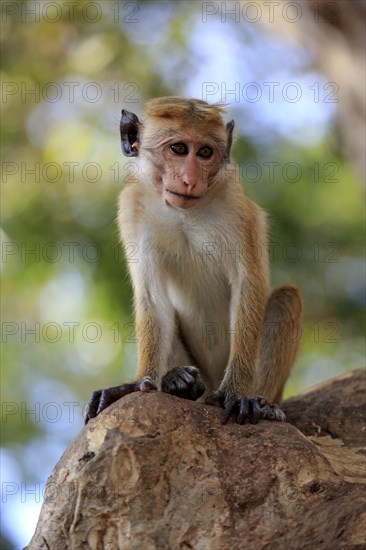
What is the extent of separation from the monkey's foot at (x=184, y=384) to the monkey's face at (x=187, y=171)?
1.64 m

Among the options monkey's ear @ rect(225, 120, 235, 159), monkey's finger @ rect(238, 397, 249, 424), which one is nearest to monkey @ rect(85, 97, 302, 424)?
monkey's ear @ rect(225, 120, 235, 159)

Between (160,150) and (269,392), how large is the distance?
276 centimetres

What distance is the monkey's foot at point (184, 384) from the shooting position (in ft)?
28.5

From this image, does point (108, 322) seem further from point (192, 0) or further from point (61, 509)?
point (61, 509)

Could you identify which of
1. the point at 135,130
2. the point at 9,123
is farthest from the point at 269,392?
the point at 9,123

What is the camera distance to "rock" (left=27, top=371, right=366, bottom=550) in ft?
23.7

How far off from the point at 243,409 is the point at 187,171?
238 cm

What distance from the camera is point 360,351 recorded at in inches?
719

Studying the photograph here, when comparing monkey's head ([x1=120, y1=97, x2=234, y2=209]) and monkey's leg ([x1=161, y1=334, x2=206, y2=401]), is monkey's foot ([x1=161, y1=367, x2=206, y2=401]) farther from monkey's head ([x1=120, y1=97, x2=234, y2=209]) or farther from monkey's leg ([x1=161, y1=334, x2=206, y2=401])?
monkey's head ([x1=120, y1=97, x2=234, y2=209])

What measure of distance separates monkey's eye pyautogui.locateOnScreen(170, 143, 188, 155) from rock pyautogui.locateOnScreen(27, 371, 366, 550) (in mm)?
2702

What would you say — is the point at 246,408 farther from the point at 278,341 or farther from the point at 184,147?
the point at 184,147

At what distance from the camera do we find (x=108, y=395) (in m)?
8.51

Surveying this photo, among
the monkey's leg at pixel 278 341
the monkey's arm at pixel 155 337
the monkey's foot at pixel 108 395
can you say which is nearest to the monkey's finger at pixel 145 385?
the monkey's foot at pixel 108 395

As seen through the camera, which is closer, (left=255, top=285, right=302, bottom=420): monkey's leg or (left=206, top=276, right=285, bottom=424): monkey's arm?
(left=206, top=276, right=285, bottom=424): monkey's arm
